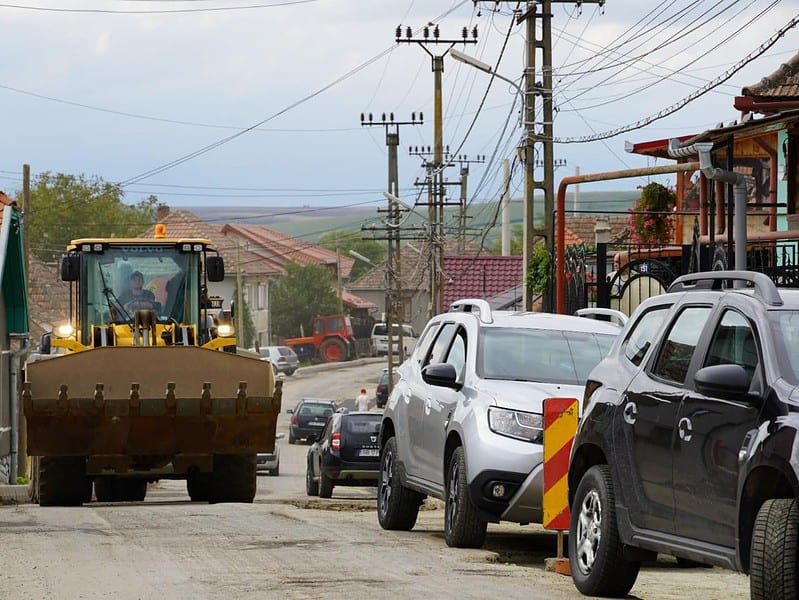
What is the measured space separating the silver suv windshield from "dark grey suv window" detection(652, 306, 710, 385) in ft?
11.4

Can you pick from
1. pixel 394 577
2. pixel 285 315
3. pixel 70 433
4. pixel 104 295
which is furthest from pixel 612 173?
pixel 285 315

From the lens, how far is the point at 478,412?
11336 millimetres

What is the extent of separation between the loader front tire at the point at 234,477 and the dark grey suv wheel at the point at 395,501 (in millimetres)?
3293

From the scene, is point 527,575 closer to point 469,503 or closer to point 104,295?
point 469,503

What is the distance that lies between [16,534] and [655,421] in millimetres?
6382

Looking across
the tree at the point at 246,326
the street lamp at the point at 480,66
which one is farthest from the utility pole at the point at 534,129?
the tree at the point at 246,326

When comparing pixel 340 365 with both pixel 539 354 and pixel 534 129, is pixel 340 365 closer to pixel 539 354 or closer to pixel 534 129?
pixel 534 129

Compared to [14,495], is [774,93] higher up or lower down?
higher up

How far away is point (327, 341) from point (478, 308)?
74.8 m

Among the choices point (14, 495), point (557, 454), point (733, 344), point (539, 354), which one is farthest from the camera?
point (14, 495)

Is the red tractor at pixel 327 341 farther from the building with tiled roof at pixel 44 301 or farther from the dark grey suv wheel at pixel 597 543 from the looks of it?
the dark grey suv wheel at pixel 597 543

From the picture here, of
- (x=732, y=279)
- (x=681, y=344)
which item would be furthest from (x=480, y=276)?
(x=732, y=279)

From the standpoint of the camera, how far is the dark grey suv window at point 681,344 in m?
8.19

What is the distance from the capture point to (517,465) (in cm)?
1101
